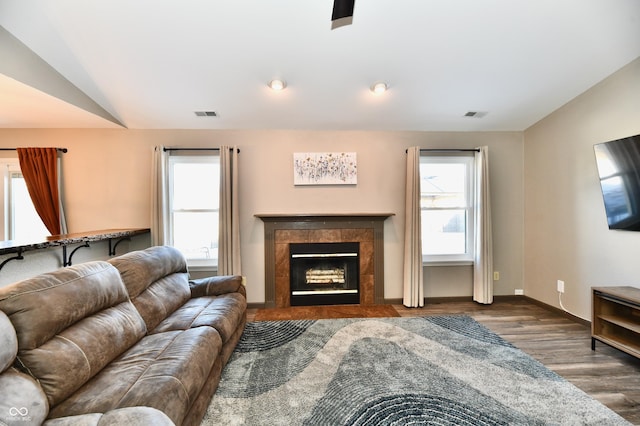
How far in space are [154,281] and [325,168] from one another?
2.35m

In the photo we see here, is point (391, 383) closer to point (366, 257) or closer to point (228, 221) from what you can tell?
point (366, 257)

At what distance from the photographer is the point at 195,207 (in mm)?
3580

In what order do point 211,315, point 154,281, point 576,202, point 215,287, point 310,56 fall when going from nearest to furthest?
point 211,315 < point 154,281 < point 310,56 < point 215,287 < point 576,202

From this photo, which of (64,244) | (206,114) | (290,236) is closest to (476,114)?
(290,236)

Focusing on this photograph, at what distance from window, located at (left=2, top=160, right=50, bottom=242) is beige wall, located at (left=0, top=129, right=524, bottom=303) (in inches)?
13.5

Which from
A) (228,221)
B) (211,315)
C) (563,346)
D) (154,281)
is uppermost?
(228,221)

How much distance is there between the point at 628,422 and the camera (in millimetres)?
1589

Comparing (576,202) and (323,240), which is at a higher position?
(576,202)

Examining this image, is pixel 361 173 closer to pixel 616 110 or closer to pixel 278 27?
pixel 278 27

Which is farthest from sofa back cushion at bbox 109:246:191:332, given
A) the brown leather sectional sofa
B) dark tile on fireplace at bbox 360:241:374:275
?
dark tile on fireplace at bbox 360:241:374:275

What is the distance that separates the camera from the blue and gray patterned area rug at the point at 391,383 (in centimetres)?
161

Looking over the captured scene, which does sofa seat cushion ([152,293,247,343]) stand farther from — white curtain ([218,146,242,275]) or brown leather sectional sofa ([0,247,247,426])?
white curtain ([218,146,242,275])

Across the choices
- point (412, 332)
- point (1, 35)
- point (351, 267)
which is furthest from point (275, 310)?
point (1, 35)

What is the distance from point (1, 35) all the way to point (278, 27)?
216 cm
